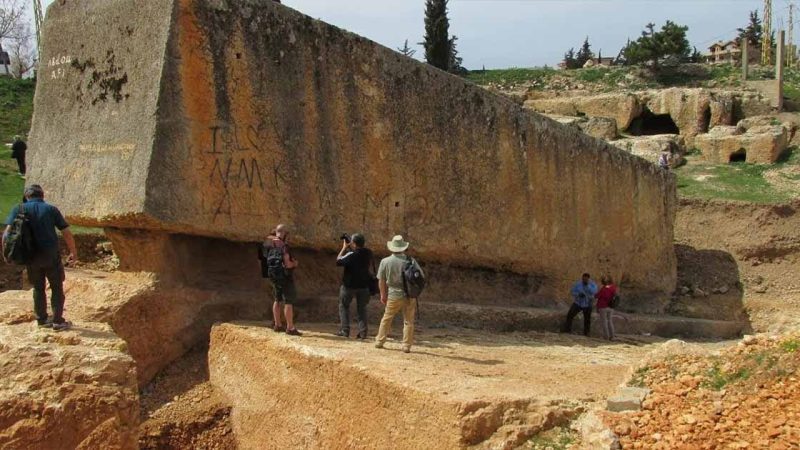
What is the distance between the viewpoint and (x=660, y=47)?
34906 millimetres

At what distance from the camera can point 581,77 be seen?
32875 millimetres

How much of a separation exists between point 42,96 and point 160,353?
10.0 feet

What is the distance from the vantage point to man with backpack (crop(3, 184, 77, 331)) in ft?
20.3

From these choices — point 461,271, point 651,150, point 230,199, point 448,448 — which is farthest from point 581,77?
point 448,448

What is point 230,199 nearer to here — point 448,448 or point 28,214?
point 28,214

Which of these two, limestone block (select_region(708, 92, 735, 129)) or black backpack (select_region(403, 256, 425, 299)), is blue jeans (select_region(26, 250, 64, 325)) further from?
limestone block (select_region(708, 92, 735, 129))

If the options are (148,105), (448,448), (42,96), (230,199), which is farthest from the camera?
(42,96)

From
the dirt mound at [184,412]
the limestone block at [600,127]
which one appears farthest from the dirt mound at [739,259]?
the dirt mound at [184,412]

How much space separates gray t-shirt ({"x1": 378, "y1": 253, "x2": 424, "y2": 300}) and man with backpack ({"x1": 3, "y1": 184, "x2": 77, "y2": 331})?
2622 millimetres

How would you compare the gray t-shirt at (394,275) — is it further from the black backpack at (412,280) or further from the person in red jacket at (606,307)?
the person in red jacket at (606,307)

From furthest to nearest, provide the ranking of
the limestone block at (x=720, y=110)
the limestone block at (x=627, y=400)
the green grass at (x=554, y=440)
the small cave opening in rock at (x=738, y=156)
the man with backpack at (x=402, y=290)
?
the limestone block at (x=720, y=110) < the small cave opening in rock at (x=738, y=156) < the man with backpack at (x=402, y=290) < the limestone block at (x=627, y=400) < the green grass at (x=554, y=440)

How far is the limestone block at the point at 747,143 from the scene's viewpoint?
67.9 feet

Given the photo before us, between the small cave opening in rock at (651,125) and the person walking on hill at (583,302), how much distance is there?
1715cm

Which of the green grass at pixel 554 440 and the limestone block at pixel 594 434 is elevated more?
the limestone block at pixel 594 434
